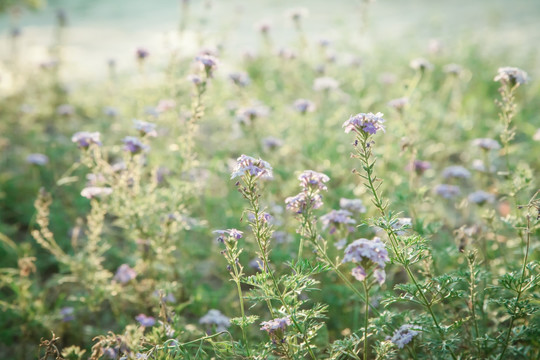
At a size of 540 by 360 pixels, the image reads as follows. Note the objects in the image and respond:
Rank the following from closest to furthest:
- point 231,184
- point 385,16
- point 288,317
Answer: point 288,317
point 231,184
point 385,16

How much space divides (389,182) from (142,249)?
1.85 metres

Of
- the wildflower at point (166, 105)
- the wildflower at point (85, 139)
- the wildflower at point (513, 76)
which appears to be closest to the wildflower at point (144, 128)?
the wildflower at point (85, 139)

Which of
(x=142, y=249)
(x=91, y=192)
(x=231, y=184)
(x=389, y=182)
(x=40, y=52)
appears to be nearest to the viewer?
(x=91, y=192)

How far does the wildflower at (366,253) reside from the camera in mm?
1598

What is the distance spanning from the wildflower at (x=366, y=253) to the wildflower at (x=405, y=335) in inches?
15.5

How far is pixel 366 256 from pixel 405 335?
47cm

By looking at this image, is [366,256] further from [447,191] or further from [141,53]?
[141,53]

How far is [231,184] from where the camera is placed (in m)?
3.72

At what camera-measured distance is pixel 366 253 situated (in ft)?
5.22

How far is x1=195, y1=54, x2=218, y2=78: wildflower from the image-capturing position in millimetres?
2594

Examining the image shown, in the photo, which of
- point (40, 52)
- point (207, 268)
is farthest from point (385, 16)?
point (207, 268)

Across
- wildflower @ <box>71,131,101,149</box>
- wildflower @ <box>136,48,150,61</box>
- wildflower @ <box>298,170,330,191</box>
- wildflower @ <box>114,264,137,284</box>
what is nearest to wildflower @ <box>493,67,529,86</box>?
wildflower @ <box>298,170,330,191</box>

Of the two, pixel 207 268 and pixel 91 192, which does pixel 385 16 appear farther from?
pixel 91 192

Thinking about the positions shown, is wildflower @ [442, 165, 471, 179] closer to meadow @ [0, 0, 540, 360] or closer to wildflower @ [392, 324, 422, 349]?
meadow @ [0, 0, 540, 360]
